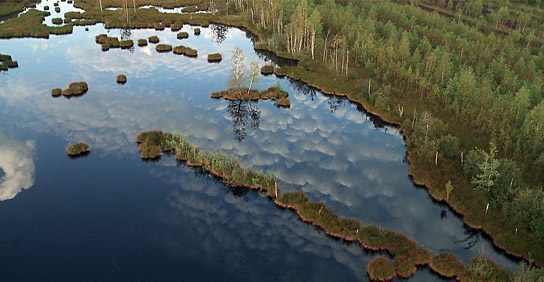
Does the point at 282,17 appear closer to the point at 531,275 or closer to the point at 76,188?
the point at 76,188

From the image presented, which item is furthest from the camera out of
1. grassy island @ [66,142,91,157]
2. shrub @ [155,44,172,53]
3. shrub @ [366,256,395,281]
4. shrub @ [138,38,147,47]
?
shrub @ [138,38,147,47]

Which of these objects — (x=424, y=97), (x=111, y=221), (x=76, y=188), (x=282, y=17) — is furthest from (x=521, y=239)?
(x=282, y=17)

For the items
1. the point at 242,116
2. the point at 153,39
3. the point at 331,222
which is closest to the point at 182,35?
the point at 153,39

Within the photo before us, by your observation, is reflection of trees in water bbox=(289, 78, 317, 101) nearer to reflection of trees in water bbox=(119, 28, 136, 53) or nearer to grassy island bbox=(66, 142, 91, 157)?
grassy island bbox=(66, 142, 91, 157)

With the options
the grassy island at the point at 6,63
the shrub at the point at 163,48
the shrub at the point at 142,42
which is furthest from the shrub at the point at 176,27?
the grassy island at the point at 6,63

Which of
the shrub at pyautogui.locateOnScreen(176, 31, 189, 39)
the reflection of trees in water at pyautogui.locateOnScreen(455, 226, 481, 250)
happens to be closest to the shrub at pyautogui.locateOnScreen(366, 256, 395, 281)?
the reflection of trees in water at pyautogui.locateOnScreen(455, 226, 481, 250)

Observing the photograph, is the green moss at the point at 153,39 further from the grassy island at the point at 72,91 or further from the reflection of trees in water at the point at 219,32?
the grassy island at the point at 72,91

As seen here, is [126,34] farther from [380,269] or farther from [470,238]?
[470,238]
